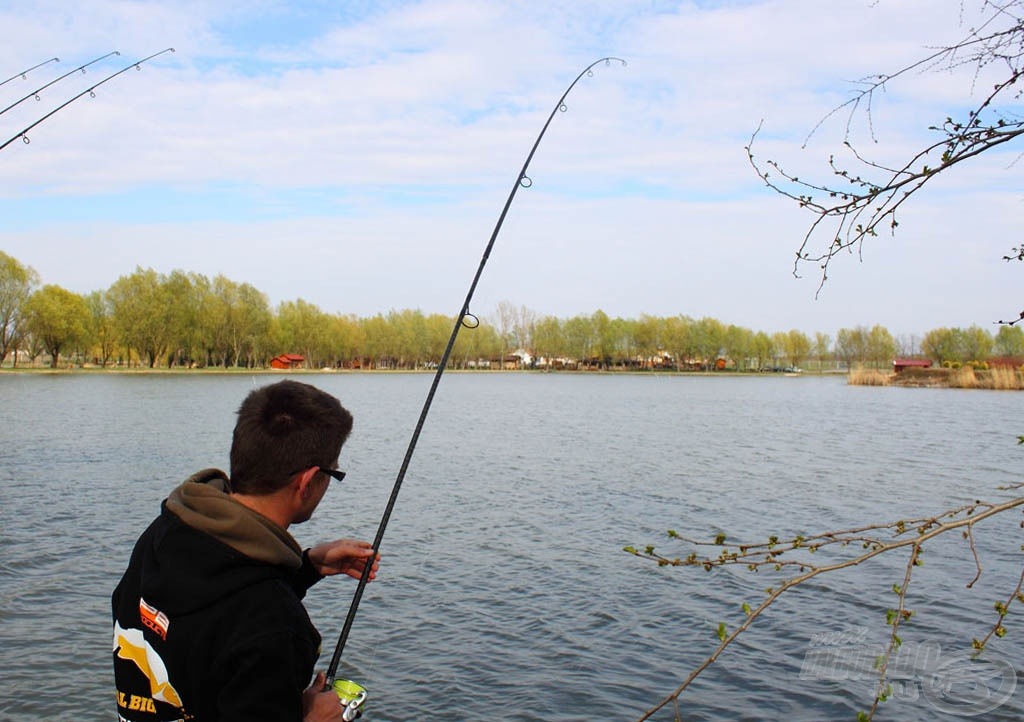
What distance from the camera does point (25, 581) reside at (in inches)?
380

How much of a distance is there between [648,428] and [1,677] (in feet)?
91.7

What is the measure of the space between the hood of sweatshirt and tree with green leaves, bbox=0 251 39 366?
84.9m

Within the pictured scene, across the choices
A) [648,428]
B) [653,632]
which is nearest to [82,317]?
[648,428]

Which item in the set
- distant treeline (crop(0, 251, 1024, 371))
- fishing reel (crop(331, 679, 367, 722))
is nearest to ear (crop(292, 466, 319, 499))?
fishing reel (crop(331, 679, 367, 722))

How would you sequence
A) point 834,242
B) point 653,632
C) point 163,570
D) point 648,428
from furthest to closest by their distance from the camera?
1. point 648,428
2. point 653,632
3. point 834,242
4. point 163,570

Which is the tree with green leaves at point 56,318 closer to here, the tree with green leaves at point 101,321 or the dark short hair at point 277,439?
the tree with green leaves at point 101,321

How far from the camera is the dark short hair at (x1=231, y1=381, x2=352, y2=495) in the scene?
7.69 feet

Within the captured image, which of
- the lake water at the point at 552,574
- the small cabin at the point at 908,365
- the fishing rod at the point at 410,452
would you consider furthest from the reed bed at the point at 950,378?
the fishing rod at the point at 410,452

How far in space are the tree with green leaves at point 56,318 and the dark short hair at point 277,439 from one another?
83807mm

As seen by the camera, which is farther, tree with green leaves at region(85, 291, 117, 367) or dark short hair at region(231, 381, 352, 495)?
tree with green leaves at region(85, 291, 117, 367)

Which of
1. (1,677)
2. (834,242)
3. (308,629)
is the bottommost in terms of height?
(1,677)

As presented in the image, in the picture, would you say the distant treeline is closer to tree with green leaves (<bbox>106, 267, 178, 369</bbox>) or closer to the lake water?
tree with green leaves (<bbox>106, 267, 178, 369</bbox>)

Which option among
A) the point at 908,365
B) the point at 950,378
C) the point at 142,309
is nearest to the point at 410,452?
the point at 950,378

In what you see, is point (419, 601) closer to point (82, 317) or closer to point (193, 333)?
point (82, 317)
